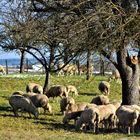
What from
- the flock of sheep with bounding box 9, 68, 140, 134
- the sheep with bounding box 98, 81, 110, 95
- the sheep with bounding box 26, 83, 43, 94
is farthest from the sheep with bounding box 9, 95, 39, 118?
the sheep with bounding box 98, 81, 110, 95

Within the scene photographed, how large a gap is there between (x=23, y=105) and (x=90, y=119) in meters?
3.75

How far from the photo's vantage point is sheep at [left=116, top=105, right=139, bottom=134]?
689 inches

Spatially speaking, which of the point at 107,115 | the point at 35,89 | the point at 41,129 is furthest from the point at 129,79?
the point at 35,89

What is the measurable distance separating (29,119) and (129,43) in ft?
15.9

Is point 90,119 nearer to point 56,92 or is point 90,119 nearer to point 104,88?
point 56,92

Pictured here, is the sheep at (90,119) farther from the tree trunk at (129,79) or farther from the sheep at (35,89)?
the sheep at (35,89)

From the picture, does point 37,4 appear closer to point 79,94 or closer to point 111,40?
point 111,40

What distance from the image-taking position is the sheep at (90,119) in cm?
1781

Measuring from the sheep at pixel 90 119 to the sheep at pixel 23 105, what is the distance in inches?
110

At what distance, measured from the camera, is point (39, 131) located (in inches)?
671

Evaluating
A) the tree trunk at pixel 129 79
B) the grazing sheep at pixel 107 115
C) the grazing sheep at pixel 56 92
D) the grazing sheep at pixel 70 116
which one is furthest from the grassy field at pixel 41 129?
the tree trunk at pixel 129 79

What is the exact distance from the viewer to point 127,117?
57.8 ft

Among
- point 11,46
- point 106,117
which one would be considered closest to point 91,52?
point 106,117

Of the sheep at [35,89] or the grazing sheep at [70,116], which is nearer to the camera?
the grazing sheep at [70,116]
